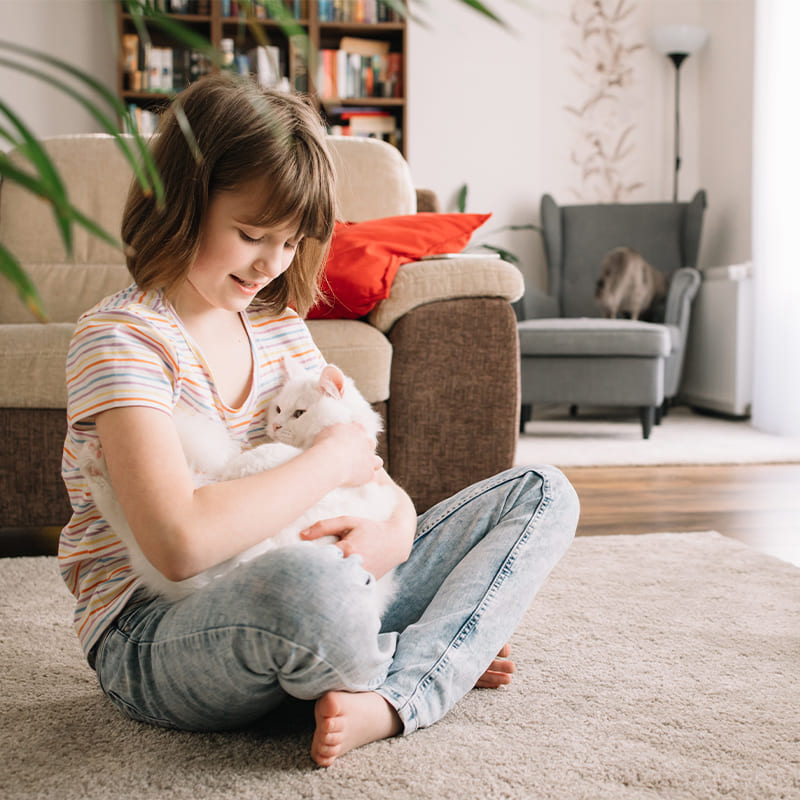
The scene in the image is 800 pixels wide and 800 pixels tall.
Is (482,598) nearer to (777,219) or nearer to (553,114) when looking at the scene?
(777,219)

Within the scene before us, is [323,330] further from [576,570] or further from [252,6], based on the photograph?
[252,6]

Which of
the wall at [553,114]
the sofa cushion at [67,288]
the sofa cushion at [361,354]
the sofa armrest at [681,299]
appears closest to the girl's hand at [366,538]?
the sofa cushion at [361,354]

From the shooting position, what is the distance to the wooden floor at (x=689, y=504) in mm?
2008

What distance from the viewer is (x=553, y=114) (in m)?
5.02

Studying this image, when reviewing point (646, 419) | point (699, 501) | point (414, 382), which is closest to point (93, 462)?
point (414, 382)

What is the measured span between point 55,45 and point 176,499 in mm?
4468

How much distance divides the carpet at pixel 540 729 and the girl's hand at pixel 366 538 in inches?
7.5

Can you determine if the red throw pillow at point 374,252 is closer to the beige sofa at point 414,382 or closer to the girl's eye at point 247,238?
the beige sofa at point 414,382

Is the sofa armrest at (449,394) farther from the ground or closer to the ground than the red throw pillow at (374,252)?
closer to the ground

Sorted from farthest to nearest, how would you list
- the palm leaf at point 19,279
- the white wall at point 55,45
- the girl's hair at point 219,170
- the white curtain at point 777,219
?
the white wall at point 55,45 < the white curtain at point 777,219 < the girl's hair at point 219,170 < the palm leaf at point 19,279

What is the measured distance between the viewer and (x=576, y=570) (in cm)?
167

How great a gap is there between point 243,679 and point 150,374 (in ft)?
1.03

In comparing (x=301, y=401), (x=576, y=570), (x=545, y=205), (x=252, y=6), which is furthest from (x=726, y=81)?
(x=252, y=6)

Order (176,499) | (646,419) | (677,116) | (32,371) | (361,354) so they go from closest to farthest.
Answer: (176,499)
(32,371)
(361,354)
(646,419)
(677,116)
